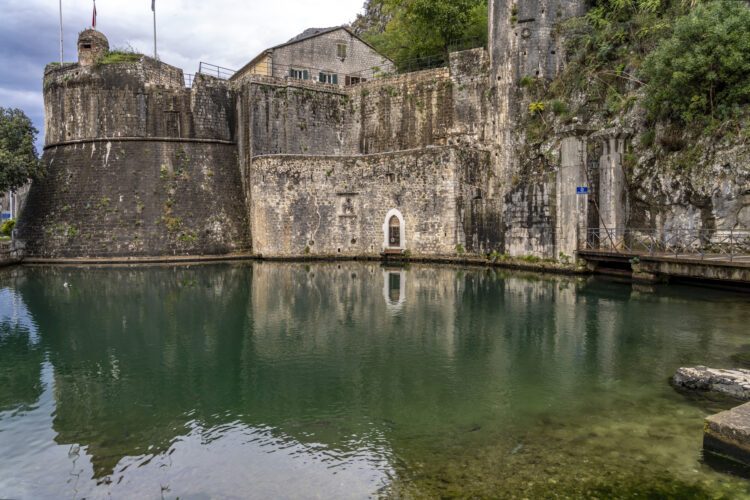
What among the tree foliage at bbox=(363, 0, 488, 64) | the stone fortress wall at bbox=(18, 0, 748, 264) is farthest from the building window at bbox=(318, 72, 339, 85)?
the tree foliage at bbox=(363, 0, 488, 64)

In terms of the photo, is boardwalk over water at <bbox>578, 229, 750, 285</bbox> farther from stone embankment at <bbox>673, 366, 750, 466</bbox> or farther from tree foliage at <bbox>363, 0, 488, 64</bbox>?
tree foliage at <bbox>363, 0, 488, 64</bbox>

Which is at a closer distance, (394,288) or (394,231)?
(394,288)

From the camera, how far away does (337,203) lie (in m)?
23.9

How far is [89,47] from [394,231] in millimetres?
15834

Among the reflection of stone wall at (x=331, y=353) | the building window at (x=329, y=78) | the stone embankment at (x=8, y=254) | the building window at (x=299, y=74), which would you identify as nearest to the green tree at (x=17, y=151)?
the stone embankment at (x=8, y=254)

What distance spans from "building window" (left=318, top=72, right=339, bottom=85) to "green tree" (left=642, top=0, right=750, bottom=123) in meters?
17.7

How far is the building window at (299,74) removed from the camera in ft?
94.2

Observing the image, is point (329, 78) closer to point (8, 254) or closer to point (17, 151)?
point (17, 151)

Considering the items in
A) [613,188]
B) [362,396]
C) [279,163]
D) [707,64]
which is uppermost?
[707,64]

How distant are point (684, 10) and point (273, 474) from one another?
754 inches

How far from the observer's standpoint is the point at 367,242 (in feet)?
78.2

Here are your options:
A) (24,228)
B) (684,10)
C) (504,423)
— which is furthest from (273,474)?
(24,228)

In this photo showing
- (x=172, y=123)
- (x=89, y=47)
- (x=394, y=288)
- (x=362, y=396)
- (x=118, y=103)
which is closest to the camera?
(x=362, y=396)

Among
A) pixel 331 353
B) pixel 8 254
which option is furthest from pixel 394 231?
pixel 8 254
